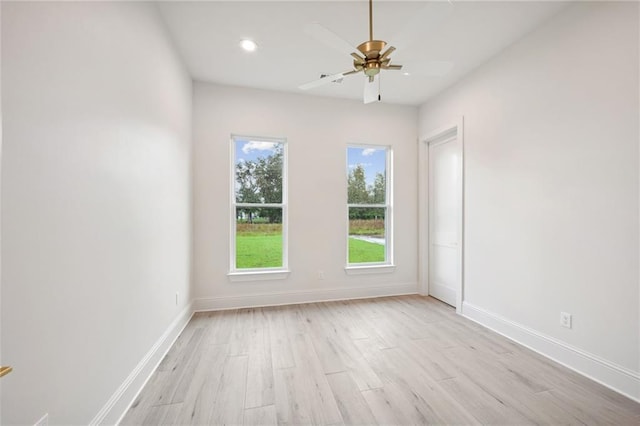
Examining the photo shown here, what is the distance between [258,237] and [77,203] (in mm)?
2442

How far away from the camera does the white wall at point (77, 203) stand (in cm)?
92

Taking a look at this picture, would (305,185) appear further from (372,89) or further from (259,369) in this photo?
(259,369)

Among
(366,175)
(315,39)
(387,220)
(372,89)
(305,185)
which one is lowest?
(387,220)

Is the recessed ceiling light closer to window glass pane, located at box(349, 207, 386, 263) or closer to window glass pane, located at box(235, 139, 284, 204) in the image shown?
window glass pane, located at box(235, 139, 284, 204)

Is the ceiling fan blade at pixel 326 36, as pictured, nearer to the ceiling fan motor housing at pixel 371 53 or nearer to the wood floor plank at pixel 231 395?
the ceiling fan motor housing at pixel 371 53

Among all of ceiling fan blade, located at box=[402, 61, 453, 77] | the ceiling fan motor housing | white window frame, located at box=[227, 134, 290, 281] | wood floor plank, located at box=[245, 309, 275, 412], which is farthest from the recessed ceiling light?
wood floor plank, located at box=[245, 309, 275, 412]

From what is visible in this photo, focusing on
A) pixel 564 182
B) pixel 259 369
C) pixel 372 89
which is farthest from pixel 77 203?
pixel 564 182

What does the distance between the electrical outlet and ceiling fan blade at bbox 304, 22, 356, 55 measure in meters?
2.64

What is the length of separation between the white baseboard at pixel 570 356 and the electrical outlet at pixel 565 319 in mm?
155

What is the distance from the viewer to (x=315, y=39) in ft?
6.57

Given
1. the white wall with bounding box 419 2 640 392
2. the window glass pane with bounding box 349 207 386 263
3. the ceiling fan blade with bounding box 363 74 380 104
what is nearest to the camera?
the white wall with bounding box 419 2 640 392

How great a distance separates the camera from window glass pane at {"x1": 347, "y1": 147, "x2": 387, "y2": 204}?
3.94m

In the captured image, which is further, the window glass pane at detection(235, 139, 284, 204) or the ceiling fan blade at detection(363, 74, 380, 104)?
the window glass pane at detection(235, 139, 284, 204)

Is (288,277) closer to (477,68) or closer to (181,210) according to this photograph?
(181,210)
